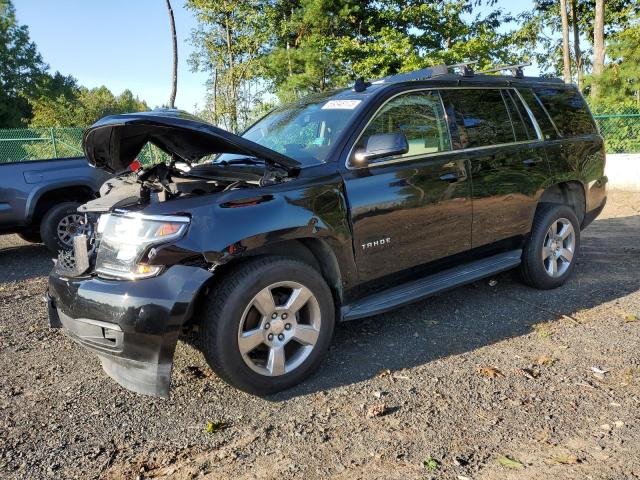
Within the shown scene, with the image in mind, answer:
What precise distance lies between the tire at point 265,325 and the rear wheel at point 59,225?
450cm

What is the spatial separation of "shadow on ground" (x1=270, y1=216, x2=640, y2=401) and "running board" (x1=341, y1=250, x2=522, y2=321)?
0.35 m

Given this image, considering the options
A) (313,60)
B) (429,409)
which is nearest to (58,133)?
(313,60)

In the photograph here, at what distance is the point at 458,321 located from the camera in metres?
4.18

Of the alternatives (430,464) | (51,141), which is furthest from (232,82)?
(430,464)

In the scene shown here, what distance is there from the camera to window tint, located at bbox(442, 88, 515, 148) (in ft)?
13.6

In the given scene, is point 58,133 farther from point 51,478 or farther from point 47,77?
point 47,77

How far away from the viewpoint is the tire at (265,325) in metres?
2.82

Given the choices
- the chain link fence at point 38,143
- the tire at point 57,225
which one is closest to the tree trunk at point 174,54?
the chain link fence at point 38,143

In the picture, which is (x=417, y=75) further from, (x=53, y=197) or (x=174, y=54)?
(x=174, y=54)

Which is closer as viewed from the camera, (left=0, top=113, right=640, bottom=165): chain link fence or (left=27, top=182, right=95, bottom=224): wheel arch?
Answer: (left=27, top=182, right=95, bottom=224): wheel arch

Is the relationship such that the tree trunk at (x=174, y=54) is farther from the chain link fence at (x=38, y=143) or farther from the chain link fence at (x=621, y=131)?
the chain link fence at (x=621, y=131)

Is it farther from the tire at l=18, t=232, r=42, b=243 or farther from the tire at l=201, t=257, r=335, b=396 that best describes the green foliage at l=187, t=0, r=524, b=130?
the tire at l=201, t=257, r=335, b=396

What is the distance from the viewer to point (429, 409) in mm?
2879

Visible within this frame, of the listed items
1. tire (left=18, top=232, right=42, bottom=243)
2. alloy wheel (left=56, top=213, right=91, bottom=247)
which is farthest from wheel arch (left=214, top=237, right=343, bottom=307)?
tire (left=18, top=232, right=42, bottom=243)
